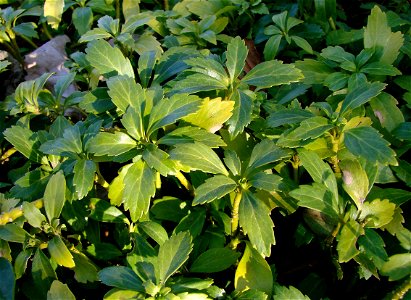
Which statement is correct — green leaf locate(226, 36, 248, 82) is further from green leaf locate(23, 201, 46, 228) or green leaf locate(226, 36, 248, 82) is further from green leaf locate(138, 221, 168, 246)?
green leaf locate(23, 201, 46, 228)

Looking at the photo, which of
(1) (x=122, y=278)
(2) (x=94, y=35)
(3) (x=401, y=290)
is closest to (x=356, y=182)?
(3) (x=401, y=290)

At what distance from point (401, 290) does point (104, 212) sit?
0.99 meters

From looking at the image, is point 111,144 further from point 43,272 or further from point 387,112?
point 387,112

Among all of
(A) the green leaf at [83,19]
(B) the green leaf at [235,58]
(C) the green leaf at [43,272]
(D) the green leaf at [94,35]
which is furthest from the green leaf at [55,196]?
(A) the green leaf at [83,19]

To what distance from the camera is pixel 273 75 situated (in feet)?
5.10

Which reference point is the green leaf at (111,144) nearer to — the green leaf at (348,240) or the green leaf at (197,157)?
the green leaf at (197,157)

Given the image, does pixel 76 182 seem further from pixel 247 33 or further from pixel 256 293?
pixel 247 33

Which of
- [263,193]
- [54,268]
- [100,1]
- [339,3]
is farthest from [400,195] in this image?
[100,1]

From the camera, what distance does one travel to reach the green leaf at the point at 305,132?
4.62 feet

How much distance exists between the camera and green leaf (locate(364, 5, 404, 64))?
6.15ft

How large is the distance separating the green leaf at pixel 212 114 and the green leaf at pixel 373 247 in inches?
22.6

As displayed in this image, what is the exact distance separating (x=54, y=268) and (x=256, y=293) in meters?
0.67

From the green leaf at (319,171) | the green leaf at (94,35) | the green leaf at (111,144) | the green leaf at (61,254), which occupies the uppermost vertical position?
the green leaf at (94,35)

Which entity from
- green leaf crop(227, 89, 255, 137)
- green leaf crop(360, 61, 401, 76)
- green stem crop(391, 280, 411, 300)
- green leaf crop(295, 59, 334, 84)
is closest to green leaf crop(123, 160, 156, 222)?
green leaf crop(227, 89, 255, 137)
